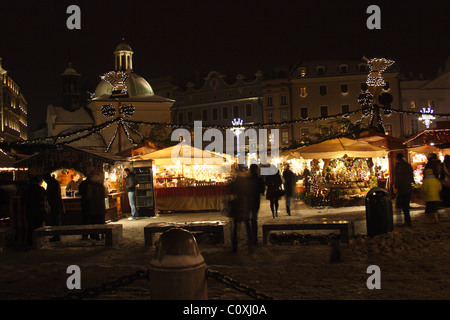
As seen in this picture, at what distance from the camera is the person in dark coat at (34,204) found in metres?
11.7

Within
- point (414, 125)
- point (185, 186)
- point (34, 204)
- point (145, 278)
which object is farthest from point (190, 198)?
point (414, 125)

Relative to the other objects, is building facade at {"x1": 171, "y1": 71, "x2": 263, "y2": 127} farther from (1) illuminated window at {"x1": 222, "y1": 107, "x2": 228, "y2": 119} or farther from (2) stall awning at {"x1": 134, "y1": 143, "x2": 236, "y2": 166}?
(2) stall awning at {"x1": 134, "y1": 143, "x2": 236, "y2": 166}

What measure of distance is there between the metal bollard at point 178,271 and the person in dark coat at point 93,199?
25.8 feet

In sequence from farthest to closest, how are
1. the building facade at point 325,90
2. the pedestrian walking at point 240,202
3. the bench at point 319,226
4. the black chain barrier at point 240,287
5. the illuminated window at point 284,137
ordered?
the illuminated window at point 284,137
the building facade at point 325,90
the bench at point 319,226
the pedestrian walking at point 240,202
the black chain barrier at point 240,287

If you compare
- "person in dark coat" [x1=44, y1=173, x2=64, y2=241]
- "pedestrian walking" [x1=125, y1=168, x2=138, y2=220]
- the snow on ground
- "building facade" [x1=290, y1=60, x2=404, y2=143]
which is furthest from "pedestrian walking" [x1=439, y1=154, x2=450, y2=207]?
"building facade" [x1=290, y1=60, x2=404, y2=143]

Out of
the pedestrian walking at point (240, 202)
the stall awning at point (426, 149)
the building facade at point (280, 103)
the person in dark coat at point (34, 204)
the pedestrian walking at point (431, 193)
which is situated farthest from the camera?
the building facade at point (280, 103)

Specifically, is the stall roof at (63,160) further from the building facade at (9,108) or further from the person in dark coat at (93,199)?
the building facade at (9,108)

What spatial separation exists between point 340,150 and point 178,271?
13506 mm

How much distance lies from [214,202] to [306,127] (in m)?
39.3

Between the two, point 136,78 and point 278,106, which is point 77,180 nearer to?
point 136,78

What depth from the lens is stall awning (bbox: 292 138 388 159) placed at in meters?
17.5

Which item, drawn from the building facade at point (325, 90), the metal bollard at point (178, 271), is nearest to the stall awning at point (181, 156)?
the metal bollard at point (178, 271)

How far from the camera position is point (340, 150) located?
17422 millimetres
